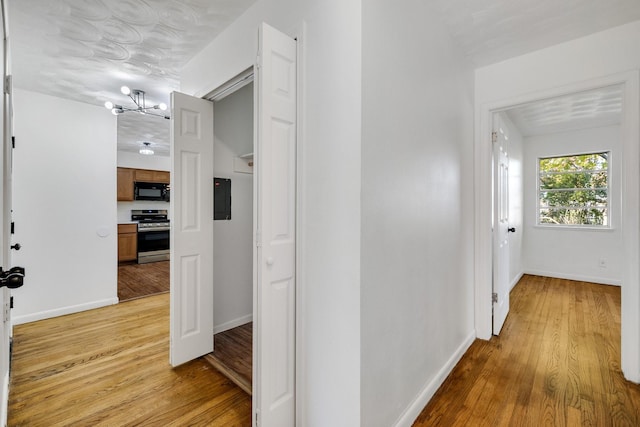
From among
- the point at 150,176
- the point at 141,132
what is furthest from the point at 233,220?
the point at 150,176

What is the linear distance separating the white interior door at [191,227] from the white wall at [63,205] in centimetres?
208

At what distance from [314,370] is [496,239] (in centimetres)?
219

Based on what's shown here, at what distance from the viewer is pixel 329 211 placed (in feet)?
4.56

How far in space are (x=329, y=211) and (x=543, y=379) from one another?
208 centimetres

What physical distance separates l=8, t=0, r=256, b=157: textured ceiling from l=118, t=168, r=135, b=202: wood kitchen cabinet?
3.52 m

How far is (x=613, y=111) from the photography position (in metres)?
3.60

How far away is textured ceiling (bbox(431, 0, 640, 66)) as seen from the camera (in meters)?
1.80

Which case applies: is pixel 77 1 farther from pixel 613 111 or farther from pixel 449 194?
pixel 613 111

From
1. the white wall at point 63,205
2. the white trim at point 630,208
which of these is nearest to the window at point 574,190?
the white trim at point 630,208

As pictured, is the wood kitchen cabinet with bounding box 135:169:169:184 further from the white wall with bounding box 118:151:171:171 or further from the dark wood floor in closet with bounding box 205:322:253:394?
the dark wood floor in closet with bounding box 205:322:253:394

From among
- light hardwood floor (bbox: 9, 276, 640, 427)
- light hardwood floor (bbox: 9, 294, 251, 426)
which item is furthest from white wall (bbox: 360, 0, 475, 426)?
light hardwood floor (bbox: 9, 294, 251, 426)

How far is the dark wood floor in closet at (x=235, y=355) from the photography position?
2068 mm

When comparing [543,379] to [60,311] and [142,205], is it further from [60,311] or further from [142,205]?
[142,205]

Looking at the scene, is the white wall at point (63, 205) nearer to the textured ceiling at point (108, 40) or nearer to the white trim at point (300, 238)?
the textured ceiling at point (108, 40)
